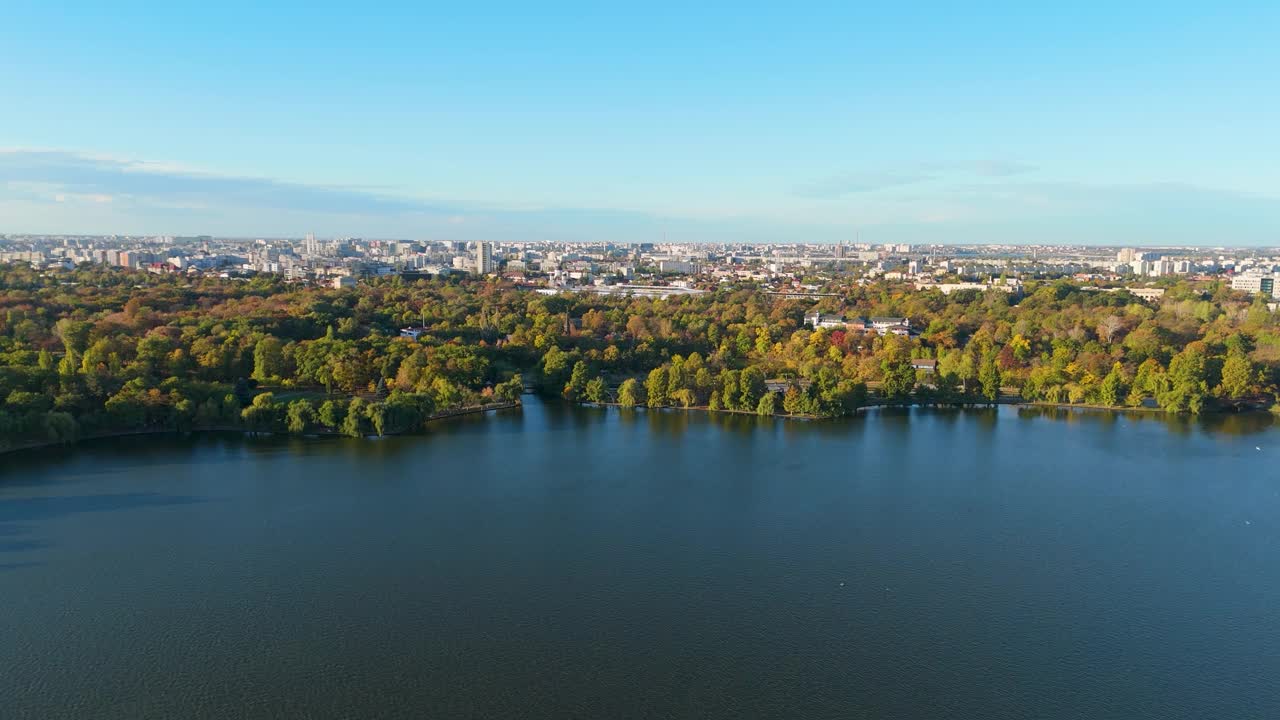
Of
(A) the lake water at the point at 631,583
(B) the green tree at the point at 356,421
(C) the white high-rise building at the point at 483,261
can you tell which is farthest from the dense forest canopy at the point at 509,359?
(C) the white high-rise building at the point at 483,261

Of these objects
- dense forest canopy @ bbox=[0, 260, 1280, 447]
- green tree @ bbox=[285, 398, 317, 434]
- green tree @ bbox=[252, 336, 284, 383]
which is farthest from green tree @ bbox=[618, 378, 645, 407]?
green tree @ bbox=[252, 336, 284, 383]

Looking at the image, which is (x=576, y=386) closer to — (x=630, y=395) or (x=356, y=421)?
(x=630, y=395)

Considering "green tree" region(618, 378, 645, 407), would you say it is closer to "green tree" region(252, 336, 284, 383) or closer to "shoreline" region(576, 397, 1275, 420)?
"shoreline" region(576, 397, 1275, 420)

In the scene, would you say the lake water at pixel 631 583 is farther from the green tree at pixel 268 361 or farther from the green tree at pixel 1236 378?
Answer: the green tree at pixel 1236 378

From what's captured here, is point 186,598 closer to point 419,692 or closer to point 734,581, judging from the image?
point 419,692

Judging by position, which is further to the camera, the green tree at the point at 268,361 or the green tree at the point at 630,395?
the green tree at the point at 630,395
